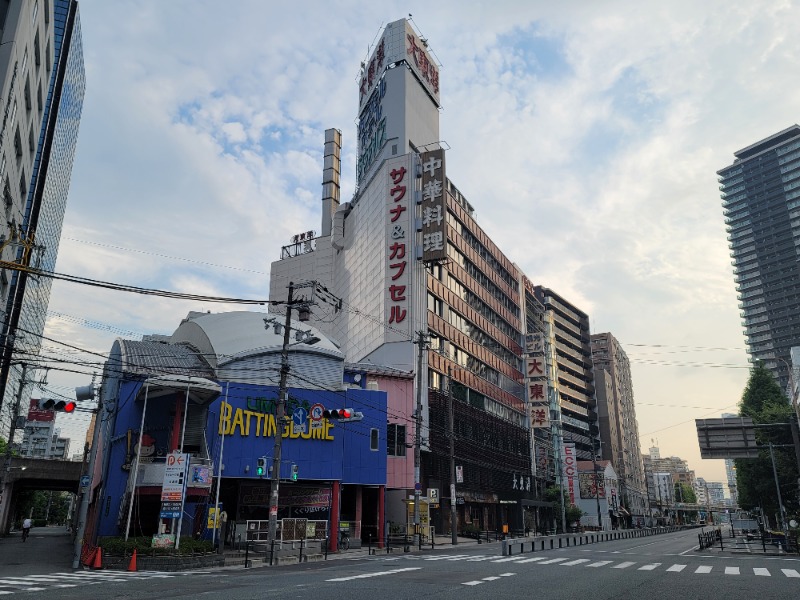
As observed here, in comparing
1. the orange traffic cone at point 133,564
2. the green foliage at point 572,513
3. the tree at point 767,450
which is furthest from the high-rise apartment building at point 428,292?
the orange traffic cone at point 133,564

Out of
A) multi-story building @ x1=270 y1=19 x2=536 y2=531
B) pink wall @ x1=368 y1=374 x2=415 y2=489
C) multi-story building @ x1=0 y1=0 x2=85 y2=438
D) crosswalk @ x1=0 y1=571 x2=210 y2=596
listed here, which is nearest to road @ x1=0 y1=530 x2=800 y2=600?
crosswalk @ x1=0 y1=571 x2=210 y2=596

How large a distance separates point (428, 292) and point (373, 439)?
2300cm

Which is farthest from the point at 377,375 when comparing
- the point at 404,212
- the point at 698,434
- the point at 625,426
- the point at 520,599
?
the point at 625,426

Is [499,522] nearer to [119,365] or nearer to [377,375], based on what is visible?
[377,375]

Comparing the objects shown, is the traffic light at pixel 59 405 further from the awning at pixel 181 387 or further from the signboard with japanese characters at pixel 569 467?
the signboard with japanese characters at pixel 569 467

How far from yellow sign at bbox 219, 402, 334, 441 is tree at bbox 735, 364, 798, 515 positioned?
36.2m

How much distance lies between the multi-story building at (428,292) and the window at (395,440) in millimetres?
1268

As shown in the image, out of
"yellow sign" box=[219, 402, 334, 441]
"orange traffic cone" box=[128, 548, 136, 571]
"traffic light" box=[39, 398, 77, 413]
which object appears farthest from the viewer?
"yellow sign" box=[219, 402, 334, 441]

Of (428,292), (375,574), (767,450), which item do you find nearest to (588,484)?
(767,450)

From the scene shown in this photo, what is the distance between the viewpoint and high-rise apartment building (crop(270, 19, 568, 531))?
5991 cm

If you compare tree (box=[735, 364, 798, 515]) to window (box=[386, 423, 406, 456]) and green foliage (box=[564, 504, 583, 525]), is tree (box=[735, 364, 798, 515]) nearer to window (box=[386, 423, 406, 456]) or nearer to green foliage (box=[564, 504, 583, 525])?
green foliage (box=[564, 504, 583, 525])

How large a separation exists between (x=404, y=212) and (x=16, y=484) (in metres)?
52.0

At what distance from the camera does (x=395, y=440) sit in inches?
2036

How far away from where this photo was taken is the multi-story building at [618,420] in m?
137
